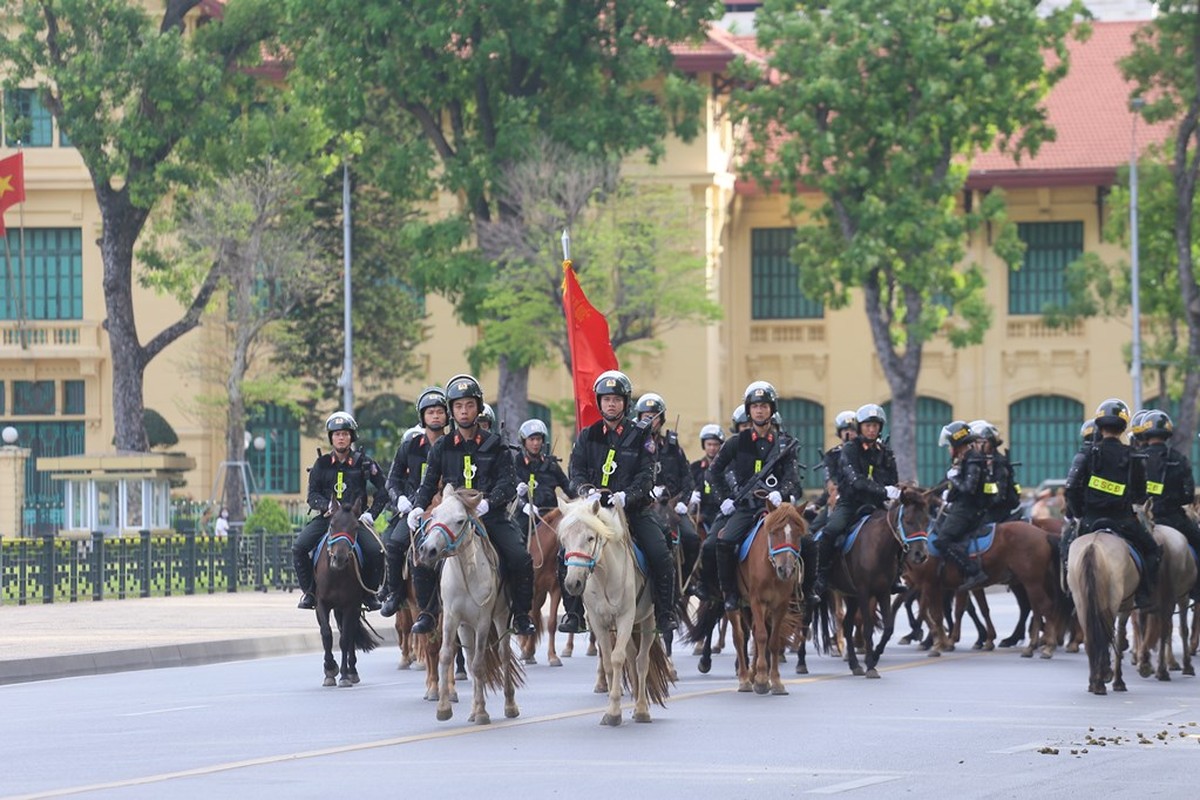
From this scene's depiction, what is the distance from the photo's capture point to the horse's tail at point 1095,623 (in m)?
19.0

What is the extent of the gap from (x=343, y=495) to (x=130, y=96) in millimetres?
29788

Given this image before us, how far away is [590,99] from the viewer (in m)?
51.2

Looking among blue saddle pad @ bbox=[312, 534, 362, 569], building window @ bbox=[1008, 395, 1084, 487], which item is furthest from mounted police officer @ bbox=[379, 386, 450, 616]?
building window @ bbox=[1008, 395, 1084, 487]

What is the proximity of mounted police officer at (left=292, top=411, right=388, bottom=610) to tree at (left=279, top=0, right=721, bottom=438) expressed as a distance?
28172 millimetres

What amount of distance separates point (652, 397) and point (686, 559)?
5.12 feet

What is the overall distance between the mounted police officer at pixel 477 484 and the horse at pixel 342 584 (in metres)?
3.41

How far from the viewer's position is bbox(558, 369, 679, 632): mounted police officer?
1730 centimetres

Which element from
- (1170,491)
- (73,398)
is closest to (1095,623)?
(1170,491)

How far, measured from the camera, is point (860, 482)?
21.9 meters

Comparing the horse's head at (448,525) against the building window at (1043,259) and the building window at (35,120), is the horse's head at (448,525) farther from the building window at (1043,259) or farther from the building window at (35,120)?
the building window at (1043,259)

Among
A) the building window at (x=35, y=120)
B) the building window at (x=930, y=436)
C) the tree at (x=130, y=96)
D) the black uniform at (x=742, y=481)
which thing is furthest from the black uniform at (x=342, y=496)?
A: the building window at (x=930, y=436)

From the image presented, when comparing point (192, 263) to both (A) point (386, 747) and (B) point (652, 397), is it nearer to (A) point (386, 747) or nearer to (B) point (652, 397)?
(B) point (652, 397)

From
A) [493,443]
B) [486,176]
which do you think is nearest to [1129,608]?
[493,443]

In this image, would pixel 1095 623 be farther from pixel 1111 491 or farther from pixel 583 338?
pixel 583 338
